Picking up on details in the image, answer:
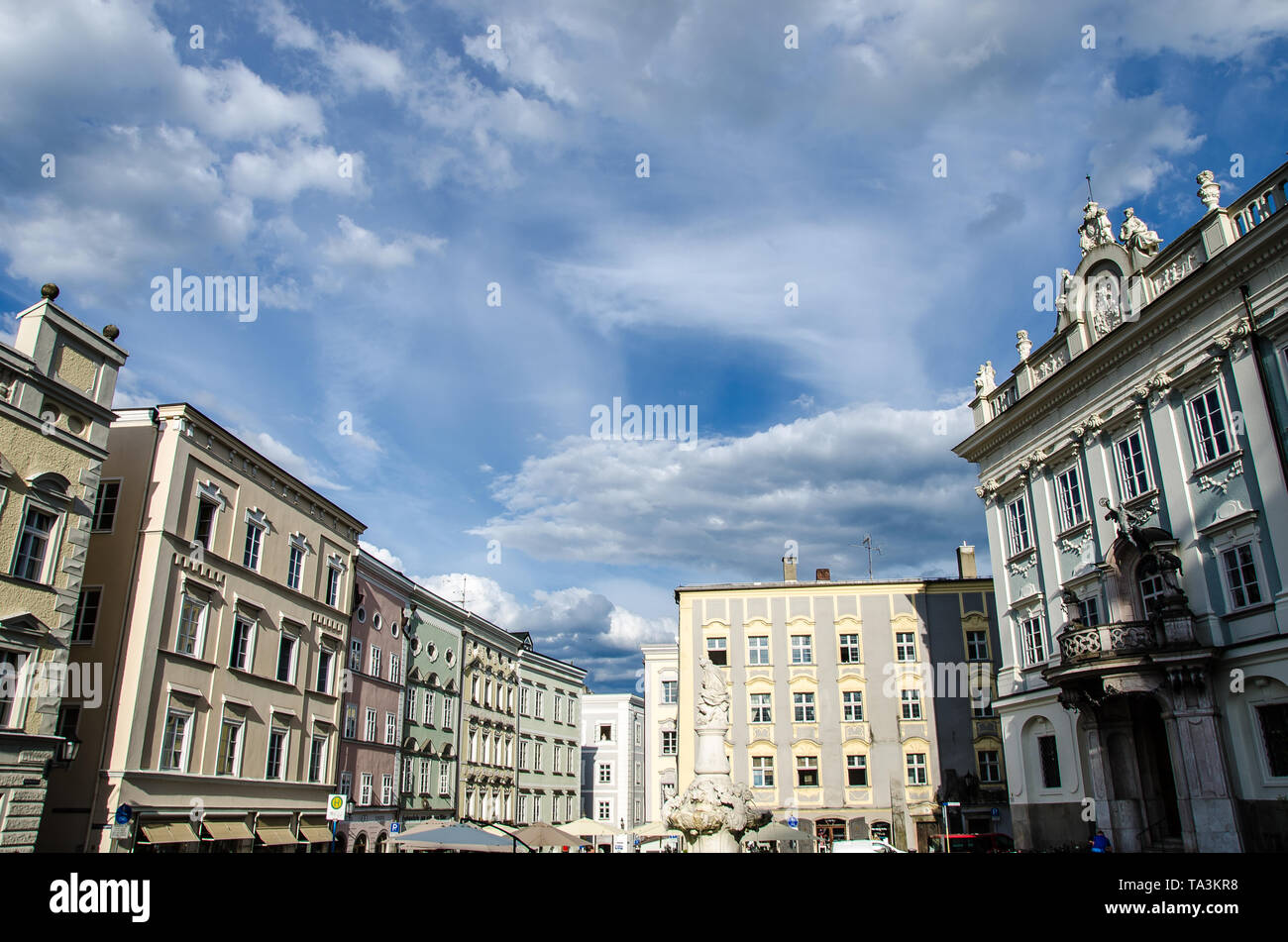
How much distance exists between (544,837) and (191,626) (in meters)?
13.8

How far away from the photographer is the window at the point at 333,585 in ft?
123

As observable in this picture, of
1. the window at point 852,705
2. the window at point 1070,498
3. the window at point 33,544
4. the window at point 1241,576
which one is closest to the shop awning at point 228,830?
the window at point 33,544

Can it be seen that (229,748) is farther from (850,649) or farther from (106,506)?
(850,649)

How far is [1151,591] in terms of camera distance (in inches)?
1046

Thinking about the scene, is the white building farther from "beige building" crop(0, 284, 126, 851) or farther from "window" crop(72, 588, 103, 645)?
"beige building" crop(0, 284, 126, 851)

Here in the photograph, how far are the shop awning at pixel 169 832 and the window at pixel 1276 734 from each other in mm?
31518

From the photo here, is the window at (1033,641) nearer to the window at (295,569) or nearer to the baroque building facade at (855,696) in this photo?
the baroque building facade at (855,696)

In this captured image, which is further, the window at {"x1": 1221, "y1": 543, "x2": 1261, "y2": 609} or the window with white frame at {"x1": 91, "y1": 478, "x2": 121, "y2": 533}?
the window with white frame at {"x1": 91, "y1": 478, "x2": 121, "y2": 533}

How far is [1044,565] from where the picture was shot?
31.6m

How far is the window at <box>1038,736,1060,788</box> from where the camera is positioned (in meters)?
30.6

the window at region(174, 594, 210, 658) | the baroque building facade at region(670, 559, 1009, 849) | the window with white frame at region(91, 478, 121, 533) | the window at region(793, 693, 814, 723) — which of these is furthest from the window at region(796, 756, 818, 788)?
the window with white frame at region(91, 478, 121, 533)

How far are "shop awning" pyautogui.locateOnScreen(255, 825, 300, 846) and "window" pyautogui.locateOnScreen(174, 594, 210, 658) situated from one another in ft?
24.2
